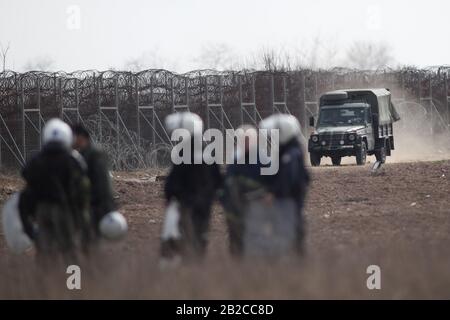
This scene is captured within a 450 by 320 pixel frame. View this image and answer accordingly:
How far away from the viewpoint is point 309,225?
750 inches

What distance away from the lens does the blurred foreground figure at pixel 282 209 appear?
1154 centimetres

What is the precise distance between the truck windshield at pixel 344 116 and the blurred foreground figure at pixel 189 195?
24.1m

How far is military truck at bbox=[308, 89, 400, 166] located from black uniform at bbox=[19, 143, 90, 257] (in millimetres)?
23640

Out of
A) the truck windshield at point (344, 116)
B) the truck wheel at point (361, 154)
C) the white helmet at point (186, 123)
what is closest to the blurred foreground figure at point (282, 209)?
the white helmet at point (186, 123)

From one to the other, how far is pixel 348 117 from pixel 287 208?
24466 mm

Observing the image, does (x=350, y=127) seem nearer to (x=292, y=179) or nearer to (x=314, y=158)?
(x=314, y=158)

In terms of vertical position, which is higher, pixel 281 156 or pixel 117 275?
pixel 281 156

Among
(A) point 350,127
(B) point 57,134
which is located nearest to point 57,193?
(B) point 57,134

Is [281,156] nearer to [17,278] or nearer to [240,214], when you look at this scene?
[240,214]

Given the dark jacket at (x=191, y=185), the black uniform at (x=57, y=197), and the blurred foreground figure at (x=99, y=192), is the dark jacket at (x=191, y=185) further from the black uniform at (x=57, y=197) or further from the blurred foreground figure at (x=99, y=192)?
the black uniform at (x=57, y=197)

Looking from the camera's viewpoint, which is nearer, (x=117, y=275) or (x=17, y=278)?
(x=117, y=275)
